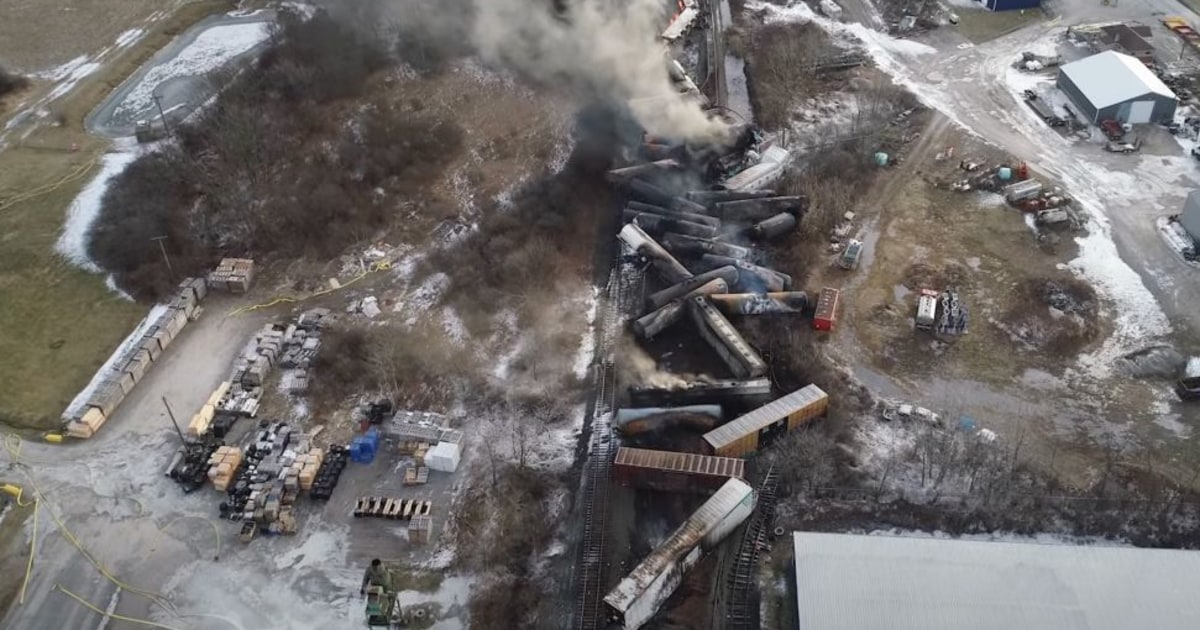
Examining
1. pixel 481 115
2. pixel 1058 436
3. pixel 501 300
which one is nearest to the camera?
pixel 1058 436

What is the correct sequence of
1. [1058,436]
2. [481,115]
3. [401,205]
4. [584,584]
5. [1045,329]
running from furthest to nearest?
[481,115]
[401,205]
[1045,329]
[1058,436]
[584,584]

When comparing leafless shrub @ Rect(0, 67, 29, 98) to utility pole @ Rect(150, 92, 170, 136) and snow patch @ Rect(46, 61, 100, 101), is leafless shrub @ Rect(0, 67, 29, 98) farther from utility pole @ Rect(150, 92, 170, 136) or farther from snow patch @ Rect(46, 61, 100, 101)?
utility pole @ Rect(150, 92, 170, 136)

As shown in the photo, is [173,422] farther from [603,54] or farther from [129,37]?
[129,37]

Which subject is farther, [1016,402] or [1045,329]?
[1045,329]

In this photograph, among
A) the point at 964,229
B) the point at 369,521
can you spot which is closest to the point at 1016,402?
the point at 964,229

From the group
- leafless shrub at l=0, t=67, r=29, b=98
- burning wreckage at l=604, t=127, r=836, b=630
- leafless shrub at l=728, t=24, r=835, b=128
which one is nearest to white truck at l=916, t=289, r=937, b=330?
burning wreckage at l=604, t=127, r=836, b=630

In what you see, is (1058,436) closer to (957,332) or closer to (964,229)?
(957,332)

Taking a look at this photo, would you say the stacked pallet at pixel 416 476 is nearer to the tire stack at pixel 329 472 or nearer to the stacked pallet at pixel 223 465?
the tire stack at pixel 329 472

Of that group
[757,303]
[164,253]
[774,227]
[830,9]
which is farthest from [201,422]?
[830,9]
